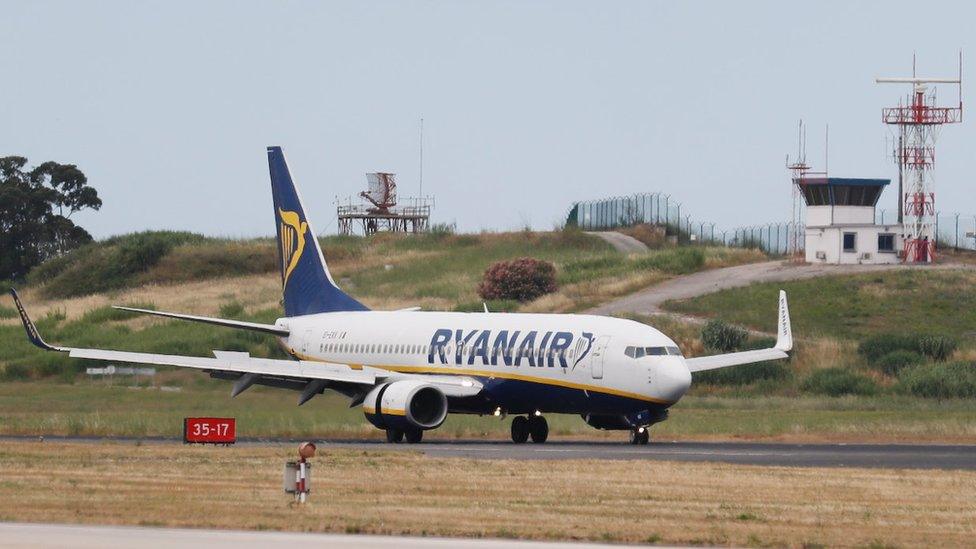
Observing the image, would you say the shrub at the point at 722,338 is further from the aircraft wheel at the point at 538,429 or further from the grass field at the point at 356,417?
the aircraft wheel at the point at 538,429

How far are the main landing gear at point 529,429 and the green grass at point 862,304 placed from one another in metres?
33.2

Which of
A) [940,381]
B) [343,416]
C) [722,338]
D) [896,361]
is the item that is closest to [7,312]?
[722,338]

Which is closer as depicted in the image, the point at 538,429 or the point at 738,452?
the point at 738,452

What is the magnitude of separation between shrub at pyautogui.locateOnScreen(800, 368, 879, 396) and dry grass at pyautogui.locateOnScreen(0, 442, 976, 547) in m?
31.7

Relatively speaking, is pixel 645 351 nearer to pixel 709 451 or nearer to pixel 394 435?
pixel 709 451

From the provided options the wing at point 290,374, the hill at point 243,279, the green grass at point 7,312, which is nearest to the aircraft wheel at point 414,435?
the wing at point 290,374

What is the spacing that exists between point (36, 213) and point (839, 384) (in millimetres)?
81959

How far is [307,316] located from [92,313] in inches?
1699

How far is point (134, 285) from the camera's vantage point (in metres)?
114

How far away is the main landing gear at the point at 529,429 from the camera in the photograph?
4225 centimetres

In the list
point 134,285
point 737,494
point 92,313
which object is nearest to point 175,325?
point 92,313

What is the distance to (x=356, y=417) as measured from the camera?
47.2 meters

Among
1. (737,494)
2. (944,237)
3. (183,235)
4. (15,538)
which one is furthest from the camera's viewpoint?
(183,235)

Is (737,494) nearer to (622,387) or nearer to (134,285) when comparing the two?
(622,387)
